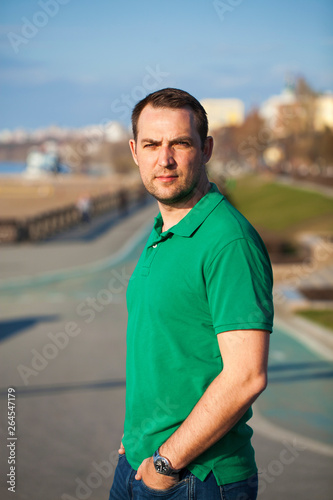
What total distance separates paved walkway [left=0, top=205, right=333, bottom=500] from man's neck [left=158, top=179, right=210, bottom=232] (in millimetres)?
3462

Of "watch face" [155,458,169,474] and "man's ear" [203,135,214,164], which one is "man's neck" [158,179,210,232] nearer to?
"man's ear" [203,135,214,164]

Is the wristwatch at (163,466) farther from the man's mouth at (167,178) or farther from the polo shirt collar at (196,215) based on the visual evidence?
the man's mouth at (167,178)

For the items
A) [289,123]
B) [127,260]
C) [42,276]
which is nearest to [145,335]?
[42,276]

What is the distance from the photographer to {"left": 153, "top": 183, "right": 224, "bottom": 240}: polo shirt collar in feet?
6.98

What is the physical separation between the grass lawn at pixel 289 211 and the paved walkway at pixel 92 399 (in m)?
13.9

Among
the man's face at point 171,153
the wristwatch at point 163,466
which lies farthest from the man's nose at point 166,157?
the wristwatch at point 163,466

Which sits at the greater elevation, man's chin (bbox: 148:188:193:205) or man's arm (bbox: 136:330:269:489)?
man's chin (bbox: 148:188:193:205)

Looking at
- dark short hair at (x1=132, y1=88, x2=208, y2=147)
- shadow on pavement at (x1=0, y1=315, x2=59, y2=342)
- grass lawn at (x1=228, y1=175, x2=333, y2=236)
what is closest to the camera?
dark short hair at (x1=132, y1=88, x2=208, y2=147)

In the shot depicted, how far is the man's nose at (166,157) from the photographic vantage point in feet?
7.22

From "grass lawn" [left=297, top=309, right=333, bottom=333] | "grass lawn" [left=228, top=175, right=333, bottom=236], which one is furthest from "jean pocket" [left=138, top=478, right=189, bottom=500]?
"grass lawn" [left=228, top=175, right=333, bottom=236]

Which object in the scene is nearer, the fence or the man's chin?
the man's chin

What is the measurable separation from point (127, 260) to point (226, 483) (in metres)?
15.9

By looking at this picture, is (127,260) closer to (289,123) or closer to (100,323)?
(100,323)

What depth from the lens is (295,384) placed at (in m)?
7.61
